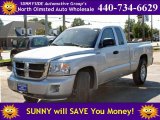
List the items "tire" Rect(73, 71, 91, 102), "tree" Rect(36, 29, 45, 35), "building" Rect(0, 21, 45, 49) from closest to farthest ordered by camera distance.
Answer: "tire" Rect(73, 71, 91, 102)
"building" Rect(0, 21, 45, 49)
"tree" Rect(36, 29, 45, 35)

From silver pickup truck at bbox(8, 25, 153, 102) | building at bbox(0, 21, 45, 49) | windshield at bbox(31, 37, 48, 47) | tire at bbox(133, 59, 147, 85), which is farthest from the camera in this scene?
building at bbox(0, 21, 45, 49)

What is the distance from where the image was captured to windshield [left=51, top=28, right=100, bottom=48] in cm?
767

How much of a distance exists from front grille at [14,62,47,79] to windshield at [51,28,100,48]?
141 cm

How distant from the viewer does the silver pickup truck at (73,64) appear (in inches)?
254

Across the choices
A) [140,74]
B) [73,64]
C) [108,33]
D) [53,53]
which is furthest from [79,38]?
[140,74]

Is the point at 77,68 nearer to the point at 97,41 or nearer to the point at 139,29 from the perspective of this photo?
the point at 97,41

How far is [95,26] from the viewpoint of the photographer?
8.23 meters

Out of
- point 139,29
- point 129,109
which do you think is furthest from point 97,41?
point 139,29

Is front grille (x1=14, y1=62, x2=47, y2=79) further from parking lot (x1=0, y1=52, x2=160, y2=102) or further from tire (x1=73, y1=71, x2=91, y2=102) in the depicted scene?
parking lot (x1=0, y1=52, x2=160, y2=102)

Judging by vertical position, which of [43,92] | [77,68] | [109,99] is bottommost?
[109,99]

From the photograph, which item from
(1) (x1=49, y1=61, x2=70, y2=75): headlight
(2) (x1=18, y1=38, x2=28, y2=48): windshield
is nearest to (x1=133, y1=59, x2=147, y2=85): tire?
(1) (x1=49, y1=61, x2=70, y2=75): headlight

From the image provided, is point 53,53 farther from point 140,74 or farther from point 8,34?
point 8,34

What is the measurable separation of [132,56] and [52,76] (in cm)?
362

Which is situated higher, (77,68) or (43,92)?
(77,68)
